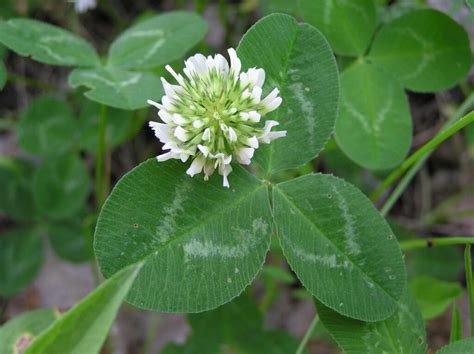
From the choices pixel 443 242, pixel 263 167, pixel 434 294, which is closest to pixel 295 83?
pixel 263 167

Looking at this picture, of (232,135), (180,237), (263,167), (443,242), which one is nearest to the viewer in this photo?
(232,135)

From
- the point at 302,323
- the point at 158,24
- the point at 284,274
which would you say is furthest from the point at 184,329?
the point at 158,24

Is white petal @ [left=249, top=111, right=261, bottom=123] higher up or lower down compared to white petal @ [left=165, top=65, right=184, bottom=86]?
lower down

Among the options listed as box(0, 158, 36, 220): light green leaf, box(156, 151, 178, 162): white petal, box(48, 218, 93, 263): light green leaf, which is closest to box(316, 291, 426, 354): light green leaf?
box(156, 151, 178, 162): white petal

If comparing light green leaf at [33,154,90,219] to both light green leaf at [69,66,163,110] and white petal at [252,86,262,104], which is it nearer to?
light green leaf at [69,66,163,110]

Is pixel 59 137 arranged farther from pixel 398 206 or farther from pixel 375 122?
pixel 398 206

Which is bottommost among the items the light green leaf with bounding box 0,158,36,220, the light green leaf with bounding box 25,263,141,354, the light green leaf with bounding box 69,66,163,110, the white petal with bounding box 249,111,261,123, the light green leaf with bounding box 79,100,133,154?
the light green leaf with bounding box 0,158,36,220

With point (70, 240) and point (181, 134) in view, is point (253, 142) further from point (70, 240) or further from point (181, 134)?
point (70, 240)
